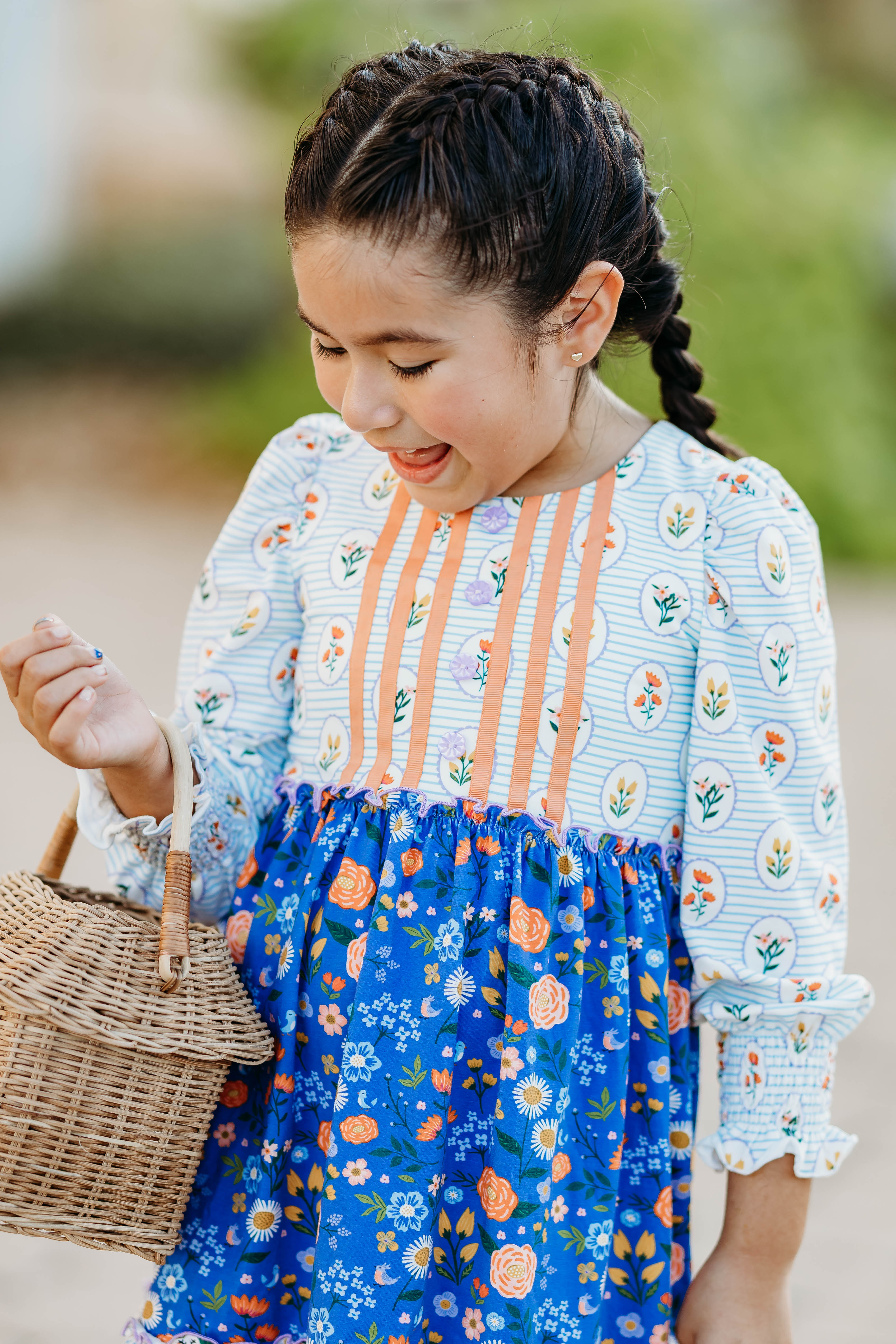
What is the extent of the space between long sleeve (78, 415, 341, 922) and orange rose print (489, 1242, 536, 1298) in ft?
1.48

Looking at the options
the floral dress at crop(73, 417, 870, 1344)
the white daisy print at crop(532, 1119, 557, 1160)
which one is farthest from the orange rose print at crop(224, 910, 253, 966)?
the white daisy print at crop(532, 1119, 557, 1160)

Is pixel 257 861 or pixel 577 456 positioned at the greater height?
pixel 577 456

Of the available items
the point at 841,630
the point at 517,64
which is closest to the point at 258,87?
the point at 841,630

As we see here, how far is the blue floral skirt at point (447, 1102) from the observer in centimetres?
111

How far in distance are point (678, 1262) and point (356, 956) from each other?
47cm

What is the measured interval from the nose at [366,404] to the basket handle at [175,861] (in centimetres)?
33

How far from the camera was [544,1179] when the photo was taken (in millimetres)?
1110

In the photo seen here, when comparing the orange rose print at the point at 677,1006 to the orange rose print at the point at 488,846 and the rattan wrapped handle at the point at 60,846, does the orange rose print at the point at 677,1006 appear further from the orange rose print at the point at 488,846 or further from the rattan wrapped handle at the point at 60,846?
the rattan wrapped handle at the point at 60,846

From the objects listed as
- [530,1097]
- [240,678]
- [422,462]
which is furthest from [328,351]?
[530,1097]

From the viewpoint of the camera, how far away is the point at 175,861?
1.13m

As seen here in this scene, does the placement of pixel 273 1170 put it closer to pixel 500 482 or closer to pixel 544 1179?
pixel 544 1179

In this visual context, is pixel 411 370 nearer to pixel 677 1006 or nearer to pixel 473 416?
pixel 473 416

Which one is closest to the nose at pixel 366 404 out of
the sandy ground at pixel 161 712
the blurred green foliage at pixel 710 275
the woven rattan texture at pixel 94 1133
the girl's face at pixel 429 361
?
the girl's face at pixel 429 361

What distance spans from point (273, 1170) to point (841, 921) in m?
0.58
